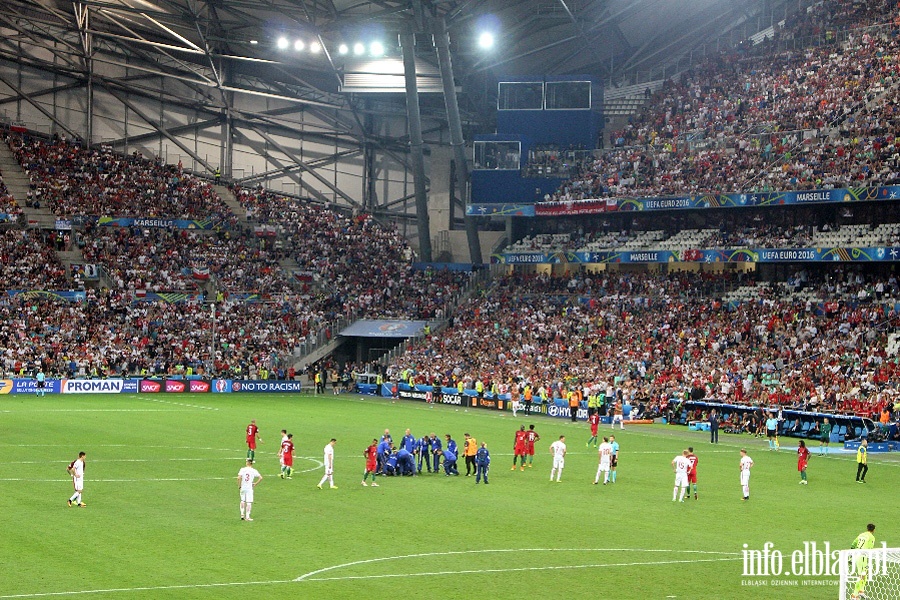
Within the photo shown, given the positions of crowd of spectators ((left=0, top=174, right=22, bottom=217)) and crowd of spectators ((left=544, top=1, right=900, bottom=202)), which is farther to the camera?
crowd of spectators ((left=0, top=174, right=22, bottom=217))

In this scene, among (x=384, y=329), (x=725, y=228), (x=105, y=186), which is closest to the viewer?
(x=725, y=228)

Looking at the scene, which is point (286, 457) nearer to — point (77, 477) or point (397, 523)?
point (77, 477)

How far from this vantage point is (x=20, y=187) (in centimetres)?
7850

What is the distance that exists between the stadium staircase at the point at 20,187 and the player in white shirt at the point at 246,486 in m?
55.8

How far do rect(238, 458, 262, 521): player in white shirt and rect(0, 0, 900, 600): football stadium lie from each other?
Result: 0.20 feet

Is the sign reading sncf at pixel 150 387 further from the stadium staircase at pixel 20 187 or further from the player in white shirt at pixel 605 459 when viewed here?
the player in white shirt at pixel 605 459

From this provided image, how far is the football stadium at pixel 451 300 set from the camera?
24.3 metres

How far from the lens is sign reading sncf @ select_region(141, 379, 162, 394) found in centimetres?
6638

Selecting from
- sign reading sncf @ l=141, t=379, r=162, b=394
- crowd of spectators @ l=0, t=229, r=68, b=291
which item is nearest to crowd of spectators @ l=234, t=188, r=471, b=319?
sign reading sncf @ l=141, t=379, r=162, b=394

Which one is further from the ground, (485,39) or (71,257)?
(485,39)

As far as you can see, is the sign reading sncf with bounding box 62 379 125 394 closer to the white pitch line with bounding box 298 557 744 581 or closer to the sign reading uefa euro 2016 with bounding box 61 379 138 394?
the sign reading uefa euro 2016 with bounding box 61 379 138 394

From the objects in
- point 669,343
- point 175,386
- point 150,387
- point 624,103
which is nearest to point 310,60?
point 624,103

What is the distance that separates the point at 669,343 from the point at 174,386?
2895 centimetres

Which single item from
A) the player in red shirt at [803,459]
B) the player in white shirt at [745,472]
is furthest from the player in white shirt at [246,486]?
the player in red shirt at [803,459]
